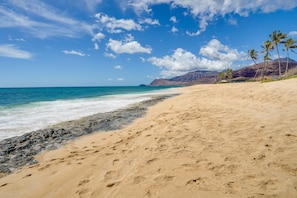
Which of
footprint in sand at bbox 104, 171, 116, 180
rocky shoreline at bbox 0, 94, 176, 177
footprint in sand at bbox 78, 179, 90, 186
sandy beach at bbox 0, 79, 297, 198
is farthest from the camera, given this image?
rocky shoreline at bbox 0, 94, 176, 177

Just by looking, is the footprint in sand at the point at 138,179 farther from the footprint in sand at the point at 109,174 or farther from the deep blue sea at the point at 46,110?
the deep blue sea at the point at 46,110

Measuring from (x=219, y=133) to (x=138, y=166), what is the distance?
2.96 meters

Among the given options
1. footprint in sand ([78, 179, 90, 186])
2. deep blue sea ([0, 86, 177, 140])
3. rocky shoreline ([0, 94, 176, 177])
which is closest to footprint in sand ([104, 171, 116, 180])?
footprint in sand ([78, 179, 90, 186])

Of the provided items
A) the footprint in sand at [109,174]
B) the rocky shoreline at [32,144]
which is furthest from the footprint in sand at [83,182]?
the rocky shoreline at [32,144]

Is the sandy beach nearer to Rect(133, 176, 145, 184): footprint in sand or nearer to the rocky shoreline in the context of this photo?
Rect(133, 176, 145, 184): footprint in sand

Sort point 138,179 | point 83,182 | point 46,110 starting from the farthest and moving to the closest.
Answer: point 46,110, point 83,182, point 138,179

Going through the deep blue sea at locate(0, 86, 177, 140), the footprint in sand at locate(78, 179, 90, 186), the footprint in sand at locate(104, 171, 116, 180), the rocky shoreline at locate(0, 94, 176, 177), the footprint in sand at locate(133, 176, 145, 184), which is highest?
the footprint in sand at locate(133, 176, 145, 184)

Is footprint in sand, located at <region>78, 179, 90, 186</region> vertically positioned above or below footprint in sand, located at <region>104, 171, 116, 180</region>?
below

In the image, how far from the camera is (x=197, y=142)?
5.27 metres

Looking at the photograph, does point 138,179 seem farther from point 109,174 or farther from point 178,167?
point 178,167

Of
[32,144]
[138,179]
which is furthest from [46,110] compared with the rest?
[138,179]

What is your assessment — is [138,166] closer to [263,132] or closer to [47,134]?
[263,132]

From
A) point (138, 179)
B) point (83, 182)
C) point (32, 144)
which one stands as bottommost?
point (32, 144)

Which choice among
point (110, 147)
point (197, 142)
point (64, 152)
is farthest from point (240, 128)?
point (64, 152)
